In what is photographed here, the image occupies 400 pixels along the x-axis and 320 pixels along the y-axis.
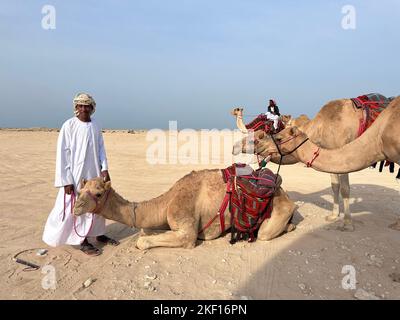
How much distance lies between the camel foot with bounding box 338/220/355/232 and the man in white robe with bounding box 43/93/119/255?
4.07m

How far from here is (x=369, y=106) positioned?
6387 mm

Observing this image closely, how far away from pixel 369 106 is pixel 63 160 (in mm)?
5233

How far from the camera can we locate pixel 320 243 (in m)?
5.48

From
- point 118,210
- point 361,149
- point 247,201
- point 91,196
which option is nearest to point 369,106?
point 361,149

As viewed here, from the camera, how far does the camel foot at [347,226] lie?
614 centimetres

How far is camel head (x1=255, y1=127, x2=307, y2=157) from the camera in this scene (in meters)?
4.80

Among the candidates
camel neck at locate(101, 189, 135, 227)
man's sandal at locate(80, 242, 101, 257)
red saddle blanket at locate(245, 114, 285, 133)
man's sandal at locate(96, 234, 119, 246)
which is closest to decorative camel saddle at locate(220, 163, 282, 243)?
camel neck at locate(101, 189, 135, 227)

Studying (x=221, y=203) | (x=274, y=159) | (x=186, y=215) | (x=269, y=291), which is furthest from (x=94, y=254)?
(x=274, y=159)

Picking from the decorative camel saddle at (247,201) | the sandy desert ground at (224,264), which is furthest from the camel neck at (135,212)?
the decorative camel saddle at (247,201)

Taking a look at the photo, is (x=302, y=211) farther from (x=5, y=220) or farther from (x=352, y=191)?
(x=5, y=220)

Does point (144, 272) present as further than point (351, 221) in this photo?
No

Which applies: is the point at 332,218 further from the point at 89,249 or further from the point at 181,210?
the point at 89,249

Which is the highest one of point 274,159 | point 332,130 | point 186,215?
point 332,130
